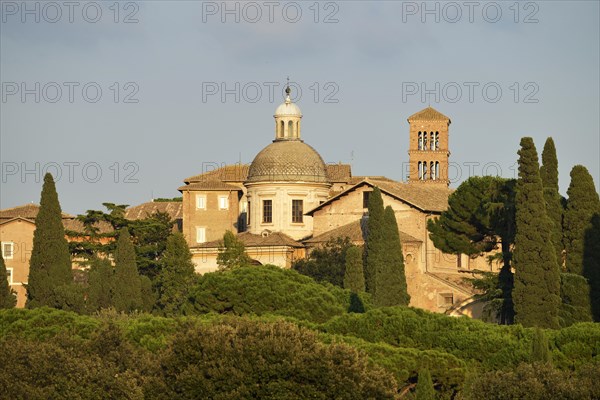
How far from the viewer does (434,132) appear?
9256 cm

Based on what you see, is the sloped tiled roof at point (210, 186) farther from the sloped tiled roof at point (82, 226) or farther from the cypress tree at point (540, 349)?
Answer: the cypress tree at point (540, 349)

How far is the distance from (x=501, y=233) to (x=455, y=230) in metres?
5.12

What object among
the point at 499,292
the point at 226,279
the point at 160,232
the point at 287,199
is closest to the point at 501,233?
the point at 499,292

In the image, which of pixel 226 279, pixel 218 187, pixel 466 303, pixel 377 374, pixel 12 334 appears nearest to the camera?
pixel 377 374

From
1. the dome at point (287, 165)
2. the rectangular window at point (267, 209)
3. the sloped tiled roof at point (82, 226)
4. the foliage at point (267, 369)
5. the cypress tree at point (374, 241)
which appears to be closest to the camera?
the foliage at point (267, 369)

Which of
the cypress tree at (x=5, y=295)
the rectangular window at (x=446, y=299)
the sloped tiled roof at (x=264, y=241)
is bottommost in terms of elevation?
the rectangular window at (x=446, y=299)

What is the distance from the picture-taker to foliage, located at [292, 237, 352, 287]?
67.8 m

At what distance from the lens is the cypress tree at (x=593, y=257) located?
55.1 metres

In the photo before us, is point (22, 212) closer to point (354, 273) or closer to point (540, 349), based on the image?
point (354, 273)

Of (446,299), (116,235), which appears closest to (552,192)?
(446,299)

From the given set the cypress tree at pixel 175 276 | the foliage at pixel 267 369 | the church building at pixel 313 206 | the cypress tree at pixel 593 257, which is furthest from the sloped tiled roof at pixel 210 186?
the foliage at pixel 267 369

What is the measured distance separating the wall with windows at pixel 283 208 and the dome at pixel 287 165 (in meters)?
0.33

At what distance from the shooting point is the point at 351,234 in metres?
71.2

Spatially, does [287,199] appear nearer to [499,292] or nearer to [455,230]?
[455,230]
